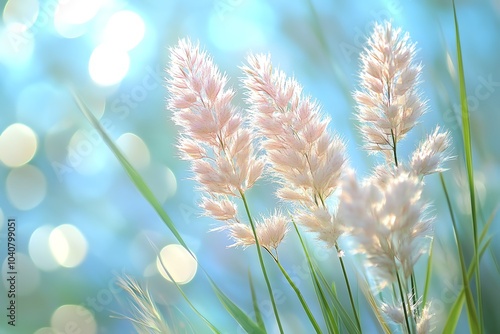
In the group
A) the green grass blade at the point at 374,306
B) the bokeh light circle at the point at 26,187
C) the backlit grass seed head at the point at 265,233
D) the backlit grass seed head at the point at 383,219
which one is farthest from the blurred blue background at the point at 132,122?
the backlit grass seed head at the point at 383,219

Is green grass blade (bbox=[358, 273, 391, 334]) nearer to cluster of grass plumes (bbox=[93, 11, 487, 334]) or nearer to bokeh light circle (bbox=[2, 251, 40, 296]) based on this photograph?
cluster of grass plumes (bbox=[93, 11, 487, 334])

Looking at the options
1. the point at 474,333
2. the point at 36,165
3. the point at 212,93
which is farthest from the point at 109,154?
the point at 474,333

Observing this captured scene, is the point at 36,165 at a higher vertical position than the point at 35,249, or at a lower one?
higher

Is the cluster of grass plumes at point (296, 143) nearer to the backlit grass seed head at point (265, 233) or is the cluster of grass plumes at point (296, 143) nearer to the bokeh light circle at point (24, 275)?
the backlit grass seed head at point (265, 233)

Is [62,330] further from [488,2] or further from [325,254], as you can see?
[488,2]

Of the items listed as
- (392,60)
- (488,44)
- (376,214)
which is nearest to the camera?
(376,214)

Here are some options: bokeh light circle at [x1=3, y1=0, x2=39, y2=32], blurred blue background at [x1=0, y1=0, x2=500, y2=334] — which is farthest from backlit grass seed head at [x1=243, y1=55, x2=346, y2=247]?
bokeh light circle at [x1=3, y1=0, x2=39, y2=32]
